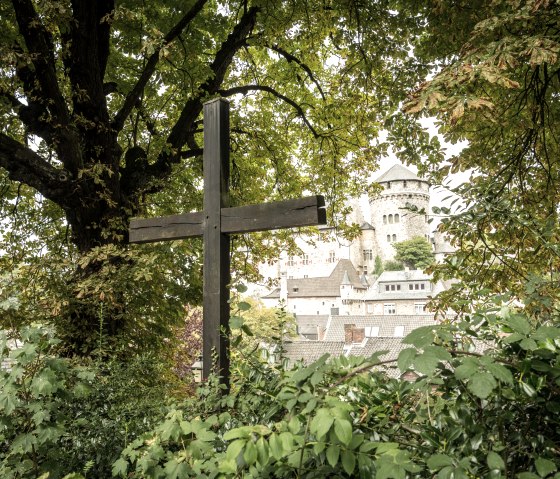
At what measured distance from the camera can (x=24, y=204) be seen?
353 inches

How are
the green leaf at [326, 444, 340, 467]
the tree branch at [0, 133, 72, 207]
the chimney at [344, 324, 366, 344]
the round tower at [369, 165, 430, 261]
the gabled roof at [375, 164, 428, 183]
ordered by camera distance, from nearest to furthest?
the green leaf at [326, 444, 340, 467] → the tree branch at [0, 133, 72, 207] → the chimney at [344, 324, 366, 344] → the round tower at [369, 165, 430, 261] → the gabled roof at [375, 164, 428, 183]

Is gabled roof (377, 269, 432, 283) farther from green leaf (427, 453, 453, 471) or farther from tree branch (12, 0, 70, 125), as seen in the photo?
green leaf (427, 453, 453, 471)

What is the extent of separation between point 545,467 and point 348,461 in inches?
17.1

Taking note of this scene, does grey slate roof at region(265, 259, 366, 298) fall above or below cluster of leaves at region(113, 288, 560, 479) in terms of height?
above

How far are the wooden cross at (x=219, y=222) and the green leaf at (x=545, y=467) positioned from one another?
1.49 metres

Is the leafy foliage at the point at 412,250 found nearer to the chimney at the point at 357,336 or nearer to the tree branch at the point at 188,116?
the chimney at the point at 357,336

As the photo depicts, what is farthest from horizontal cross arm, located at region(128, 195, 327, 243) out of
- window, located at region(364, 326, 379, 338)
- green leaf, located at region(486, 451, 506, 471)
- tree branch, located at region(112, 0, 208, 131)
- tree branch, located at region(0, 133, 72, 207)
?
window, located at region(364, 326, 379, 338)

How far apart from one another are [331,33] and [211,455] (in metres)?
7.50

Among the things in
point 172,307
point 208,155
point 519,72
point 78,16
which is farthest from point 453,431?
point 172,307

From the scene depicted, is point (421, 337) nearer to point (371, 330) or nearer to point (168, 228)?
point (168, 228)

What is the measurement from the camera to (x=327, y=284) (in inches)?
3282

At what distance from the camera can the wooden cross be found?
254cm

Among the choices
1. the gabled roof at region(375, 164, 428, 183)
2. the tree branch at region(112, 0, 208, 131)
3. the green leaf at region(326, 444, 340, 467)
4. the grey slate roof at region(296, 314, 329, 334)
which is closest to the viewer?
the green leaf at region(326, 444, 340, 467)

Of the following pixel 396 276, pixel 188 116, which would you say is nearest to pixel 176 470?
pixel 188 116
